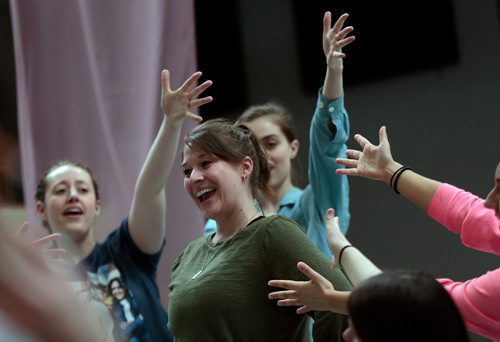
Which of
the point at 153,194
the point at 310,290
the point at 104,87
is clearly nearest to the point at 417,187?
the point at 310,290

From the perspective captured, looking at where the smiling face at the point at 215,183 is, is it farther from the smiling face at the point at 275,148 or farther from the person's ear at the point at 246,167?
the smiling face at the point at 275,148

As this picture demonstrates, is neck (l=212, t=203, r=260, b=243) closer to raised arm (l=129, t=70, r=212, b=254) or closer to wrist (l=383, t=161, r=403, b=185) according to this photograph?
wrist (l=383, t=161, r=403, b=185)

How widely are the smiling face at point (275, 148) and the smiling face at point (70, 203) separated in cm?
58

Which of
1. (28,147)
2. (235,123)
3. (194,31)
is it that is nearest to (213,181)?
(235,123)

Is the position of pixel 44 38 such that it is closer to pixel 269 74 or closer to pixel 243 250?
pixel 269 74

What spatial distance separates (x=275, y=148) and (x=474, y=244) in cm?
88

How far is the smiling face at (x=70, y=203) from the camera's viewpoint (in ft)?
7.43

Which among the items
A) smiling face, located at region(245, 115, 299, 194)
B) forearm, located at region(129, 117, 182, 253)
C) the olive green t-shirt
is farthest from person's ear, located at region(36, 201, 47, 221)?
the olive green t-shirt

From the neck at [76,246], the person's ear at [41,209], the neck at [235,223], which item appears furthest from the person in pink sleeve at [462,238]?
the person's ear at [41,209]

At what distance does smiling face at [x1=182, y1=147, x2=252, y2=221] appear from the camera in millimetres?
1609

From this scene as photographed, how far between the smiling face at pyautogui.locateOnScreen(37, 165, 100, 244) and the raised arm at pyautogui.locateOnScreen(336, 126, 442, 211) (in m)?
1.01

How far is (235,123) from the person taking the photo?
5.68 feet

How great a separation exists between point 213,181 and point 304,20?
1166 millimetres

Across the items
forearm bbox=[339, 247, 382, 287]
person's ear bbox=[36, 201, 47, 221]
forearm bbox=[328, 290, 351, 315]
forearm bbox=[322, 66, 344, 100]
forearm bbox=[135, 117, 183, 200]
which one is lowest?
person's ear bbox=[36, 201, 47, 221]
